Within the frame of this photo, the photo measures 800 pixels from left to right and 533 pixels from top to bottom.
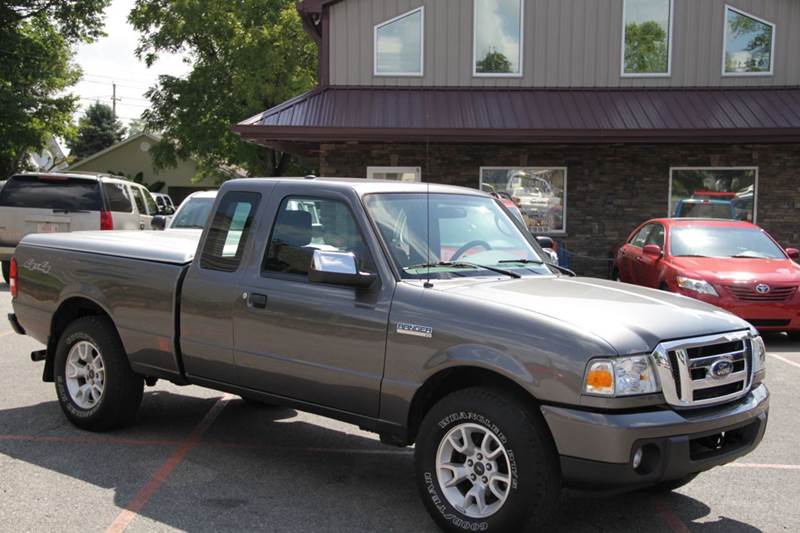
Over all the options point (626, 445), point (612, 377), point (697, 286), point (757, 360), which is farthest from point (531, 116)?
point (626, 445)

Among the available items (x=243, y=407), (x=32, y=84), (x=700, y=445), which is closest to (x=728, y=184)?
(x=243, y=407)

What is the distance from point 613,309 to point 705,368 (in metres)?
0.51

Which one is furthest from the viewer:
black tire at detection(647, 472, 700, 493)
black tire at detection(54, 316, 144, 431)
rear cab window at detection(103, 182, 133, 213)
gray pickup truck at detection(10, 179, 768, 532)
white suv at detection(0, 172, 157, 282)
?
rear cab window at detection(103, 182, 133, 213)

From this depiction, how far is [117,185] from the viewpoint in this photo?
1451 centimetres

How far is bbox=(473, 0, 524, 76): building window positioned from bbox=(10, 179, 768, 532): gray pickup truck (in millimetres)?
12204

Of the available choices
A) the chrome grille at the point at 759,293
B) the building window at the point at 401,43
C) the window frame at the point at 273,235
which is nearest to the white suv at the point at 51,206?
the building window at the point at 401,43

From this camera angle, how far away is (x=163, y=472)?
5.09 m

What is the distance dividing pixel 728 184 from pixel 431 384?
14.4m

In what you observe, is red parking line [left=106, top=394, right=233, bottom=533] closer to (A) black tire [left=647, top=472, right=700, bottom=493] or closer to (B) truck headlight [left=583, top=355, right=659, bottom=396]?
(B) truck headlight [left=583, top=355, right=659, bottom=396]

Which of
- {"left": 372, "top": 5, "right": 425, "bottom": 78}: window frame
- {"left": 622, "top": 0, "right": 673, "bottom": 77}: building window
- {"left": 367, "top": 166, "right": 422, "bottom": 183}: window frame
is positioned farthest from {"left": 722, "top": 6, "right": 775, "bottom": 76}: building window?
{"left": 367, "top": 166, "right": 422, "bottom": 183}: window frame

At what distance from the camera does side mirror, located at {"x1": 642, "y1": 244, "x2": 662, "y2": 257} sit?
1112cm

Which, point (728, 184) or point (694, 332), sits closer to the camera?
point (694, 332)

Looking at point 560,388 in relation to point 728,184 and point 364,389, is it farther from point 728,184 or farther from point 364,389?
point 728,184

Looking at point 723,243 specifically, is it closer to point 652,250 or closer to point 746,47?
point 652,250
